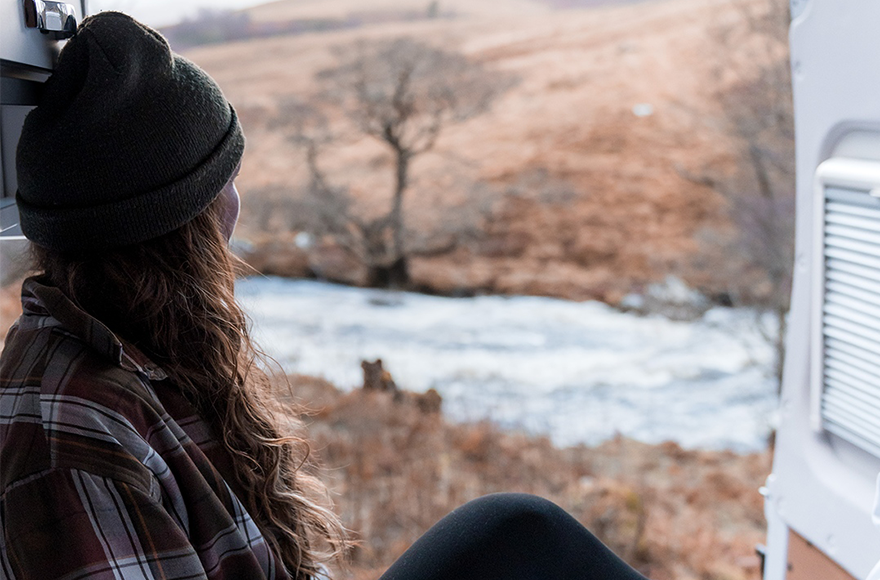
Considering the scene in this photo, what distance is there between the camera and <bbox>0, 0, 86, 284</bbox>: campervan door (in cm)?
77

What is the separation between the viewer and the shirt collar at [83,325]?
0.67m

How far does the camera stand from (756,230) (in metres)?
3.82

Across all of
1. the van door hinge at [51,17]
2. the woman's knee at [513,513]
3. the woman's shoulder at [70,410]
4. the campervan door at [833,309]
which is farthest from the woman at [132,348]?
the campervan door at [833,309]

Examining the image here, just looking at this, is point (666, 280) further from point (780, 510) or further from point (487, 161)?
point (780, 510)

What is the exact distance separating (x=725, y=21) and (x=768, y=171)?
89 centimetres

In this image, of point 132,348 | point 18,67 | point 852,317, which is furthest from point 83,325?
point 852,317

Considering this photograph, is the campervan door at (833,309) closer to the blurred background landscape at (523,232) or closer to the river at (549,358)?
the blurred background landscape at (523,232)

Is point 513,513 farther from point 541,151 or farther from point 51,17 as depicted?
point 541,151

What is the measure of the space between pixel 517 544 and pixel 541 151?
13.9 feet

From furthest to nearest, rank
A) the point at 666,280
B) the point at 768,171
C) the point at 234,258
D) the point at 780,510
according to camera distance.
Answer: the point at 666,280 < the point at 768,171 < the point at 780,510 < the point at 234,258

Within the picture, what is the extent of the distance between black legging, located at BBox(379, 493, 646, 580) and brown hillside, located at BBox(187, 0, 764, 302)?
11.6 ft

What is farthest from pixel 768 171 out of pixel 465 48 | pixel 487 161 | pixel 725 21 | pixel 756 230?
pixel 465 48

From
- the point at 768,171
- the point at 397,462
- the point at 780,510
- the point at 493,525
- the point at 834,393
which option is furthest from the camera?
the point at 768,171

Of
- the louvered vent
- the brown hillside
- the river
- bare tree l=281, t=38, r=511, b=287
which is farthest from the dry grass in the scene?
the louvered vent
